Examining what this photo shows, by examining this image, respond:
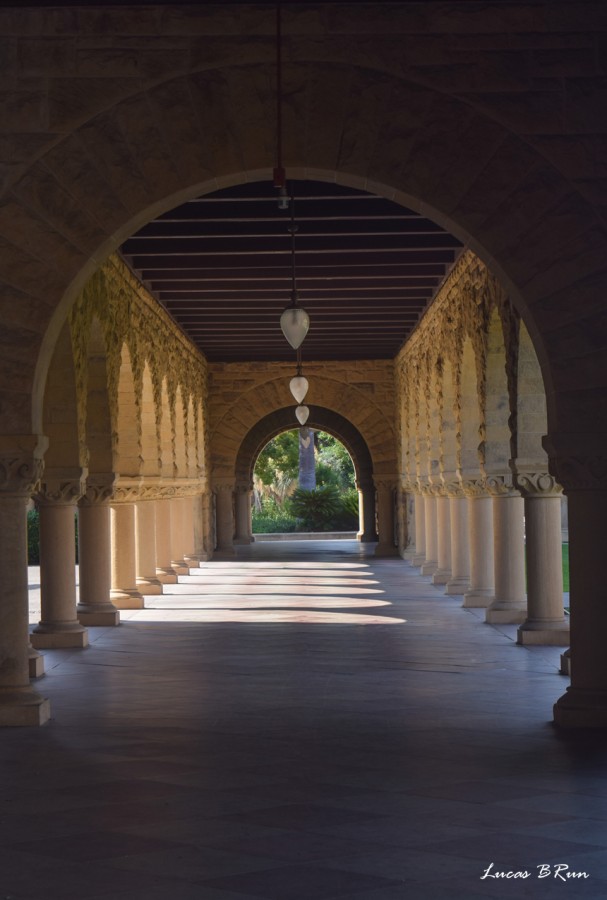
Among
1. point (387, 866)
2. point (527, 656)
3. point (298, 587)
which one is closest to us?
point (387, 866)

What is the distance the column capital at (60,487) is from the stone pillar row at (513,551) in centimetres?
441

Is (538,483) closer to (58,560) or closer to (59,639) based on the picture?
(58,560)

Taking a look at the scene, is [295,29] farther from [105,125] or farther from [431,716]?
[431,716]

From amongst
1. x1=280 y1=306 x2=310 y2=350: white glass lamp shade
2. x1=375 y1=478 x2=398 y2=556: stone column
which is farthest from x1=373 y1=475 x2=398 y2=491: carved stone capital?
x1=280 y1=306 x2=310 y2=350: white glass lamp shade

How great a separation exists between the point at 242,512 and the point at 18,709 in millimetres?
23880

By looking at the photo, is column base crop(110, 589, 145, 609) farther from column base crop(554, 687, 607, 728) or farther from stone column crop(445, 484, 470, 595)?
column base crop(554, 687, 607, 728)

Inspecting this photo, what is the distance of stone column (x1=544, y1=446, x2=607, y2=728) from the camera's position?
7.24 m

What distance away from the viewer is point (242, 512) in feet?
103

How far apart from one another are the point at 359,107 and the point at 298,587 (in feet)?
40.3

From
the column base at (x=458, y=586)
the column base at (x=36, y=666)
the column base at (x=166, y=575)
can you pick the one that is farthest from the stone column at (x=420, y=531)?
the column base at (x=36, y=666)

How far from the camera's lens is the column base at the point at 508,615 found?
13.1 metres

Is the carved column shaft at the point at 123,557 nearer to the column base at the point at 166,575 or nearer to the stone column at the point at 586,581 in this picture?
the column base at the point at 166,575

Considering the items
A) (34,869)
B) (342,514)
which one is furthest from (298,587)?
(342,514)

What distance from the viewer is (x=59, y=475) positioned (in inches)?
453
